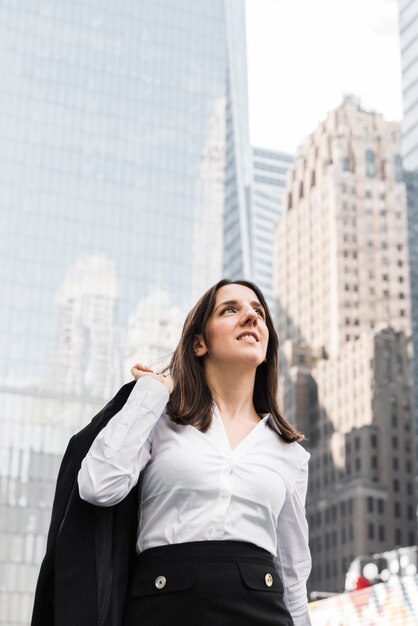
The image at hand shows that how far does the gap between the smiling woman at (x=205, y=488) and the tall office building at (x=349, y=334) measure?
314 ft

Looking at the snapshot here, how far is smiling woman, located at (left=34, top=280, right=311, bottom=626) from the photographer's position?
300 centimetres

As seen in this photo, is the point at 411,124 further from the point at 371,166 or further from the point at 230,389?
the point at 230,389

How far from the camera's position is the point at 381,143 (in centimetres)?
13175

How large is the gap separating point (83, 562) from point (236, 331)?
3.33 ft

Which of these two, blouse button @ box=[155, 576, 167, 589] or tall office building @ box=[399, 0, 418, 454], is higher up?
tall office building @ box=[399, 0, 418, 454]

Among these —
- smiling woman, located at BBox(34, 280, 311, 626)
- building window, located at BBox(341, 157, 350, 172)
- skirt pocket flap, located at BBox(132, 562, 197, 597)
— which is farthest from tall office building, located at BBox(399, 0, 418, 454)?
skirt pocket flap, located at BBox(132, 562, 197, 597)

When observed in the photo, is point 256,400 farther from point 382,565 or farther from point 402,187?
point 402,187

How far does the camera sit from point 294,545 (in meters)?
3.47

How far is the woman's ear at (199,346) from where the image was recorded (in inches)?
143

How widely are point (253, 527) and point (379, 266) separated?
120m

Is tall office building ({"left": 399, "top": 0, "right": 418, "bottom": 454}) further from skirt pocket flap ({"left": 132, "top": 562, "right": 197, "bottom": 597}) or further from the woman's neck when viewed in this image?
skirt pocket flap ({"left": 132, "top": 562, "right": 197, "bottom": 597})

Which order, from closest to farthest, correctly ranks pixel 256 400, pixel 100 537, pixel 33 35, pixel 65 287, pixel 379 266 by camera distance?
pixel 100 537 < pixel 256 400 < pixel 65 287 < pixel 33 35 < pixel 379 266

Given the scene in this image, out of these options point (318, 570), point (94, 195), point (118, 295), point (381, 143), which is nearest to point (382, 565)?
point (318, 570)

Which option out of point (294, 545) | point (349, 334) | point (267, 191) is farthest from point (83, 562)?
point (267, 191)
